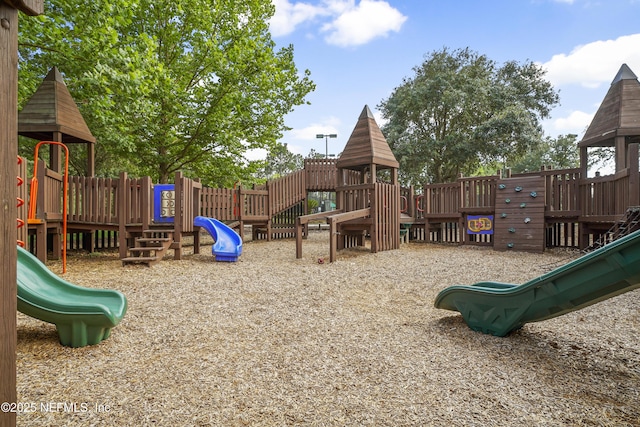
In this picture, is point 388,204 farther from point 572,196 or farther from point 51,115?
point 51,115

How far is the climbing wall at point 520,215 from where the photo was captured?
10477 mm

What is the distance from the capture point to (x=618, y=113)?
973cm

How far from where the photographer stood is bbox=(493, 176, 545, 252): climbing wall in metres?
10.5

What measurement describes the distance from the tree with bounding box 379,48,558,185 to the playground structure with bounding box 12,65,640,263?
894 cm

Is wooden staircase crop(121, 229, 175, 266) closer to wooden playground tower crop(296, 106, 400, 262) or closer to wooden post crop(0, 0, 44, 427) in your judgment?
wooden playground tower crop(296, 106, 400, 262)

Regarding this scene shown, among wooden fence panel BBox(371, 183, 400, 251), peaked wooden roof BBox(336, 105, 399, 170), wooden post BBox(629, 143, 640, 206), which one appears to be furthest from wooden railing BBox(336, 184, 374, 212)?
wooden post BBox(629, 143, 640, 206)

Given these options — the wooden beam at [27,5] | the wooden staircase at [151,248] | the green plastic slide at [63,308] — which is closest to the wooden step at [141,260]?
the wooden staircase at [151,248]

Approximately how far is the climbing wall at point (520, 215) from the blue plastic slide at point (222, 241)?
26.7 feet

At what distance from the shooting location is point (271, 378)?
273 cm

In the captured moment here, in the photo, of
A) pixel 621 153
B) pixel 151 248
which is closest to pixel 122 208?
pixel 151 248

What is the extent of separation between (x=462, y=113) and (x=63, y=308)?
23.3m

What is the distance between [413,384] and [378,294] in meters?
2.97

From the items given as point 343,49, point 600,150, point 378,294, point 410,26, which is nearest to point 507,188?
point 410,26

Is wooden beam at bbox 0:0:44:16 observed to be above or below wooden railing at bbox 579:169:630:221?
above
